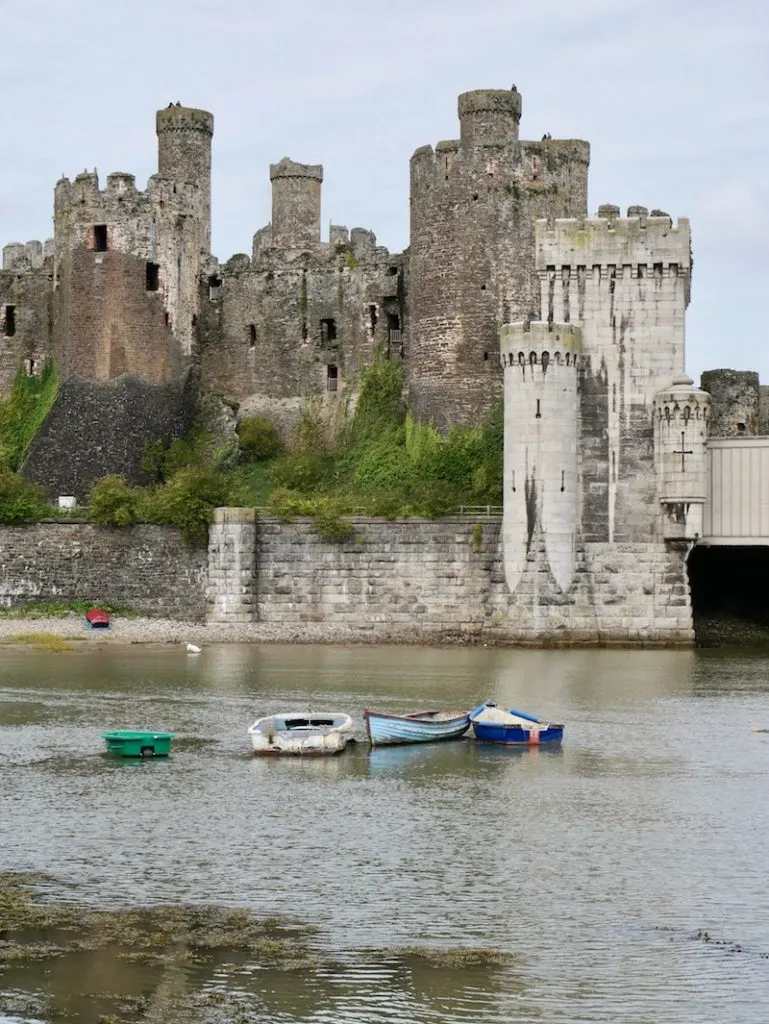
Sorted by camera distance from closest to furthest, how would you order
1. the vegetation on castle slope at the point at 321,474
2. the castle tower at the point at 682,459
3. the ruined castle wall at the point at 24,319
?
the castle tower at the point at 682,459 → the vegetation on castle slope at the point at 321,474 → the ruined castle wall at the point at 24,319

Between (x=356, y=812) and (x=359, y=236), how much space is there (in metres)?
42.2

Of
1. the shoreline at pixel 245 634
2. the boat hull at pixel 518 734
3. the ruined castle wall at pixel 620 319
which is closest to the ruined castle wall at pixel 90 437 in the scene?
the shoreline at pixel 245 634

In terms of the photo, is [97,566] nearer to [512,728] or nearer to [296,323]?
[296,323]

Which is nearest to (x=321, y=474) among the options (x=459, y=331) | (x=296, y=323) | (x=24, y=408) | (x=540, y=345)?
(x=459, y=331)

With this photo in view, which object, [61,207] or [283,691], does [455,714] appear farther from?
[61,207]

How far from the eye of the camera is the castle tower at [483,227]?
2547 inches

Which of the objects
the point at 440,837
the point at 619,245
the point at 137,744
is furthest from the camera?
the point at 619,245

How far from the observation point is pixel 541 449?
59.0 metres

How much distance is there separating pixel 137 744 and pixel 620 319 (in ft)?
90.7

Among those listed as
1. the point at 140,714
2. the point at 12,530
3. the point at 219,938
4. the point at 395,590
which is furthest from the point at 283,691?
the point at 219,938

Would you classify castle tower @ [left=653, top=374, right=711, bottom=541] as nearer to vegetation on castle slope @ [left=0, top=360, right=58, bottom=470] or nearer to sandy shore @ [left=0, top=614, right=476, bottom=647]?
sandy shore @ [left=0, top=614, right=476, bottom=647]

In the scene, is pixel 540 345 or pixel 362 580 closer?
pixel 540 345

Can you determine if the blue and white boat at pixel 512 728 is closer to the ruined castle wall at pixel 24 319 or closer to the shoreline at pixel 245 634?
the shoreline at pixel 245 634

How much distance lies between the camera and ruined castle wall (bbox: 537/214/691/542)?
59812mm
